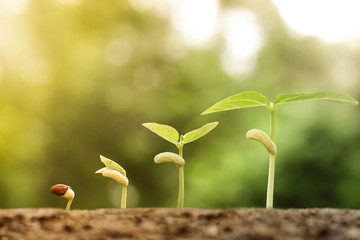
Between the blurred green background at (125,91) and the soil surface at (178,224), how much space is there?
6426mm

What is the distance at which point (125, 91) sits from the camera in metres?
8.99

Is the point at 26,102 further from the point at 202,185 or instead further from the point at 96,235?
the point at 96,235

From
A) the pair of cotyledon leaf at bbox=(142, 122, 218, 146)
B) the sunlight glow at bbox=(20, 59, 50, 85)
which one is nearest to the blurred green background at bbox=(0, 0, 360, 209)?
the sunlight glow at bbox=(20, 59, 50, 85)

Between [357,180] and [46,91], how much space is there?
637 centimetres

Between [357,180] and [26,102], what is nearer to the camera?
[357,180]

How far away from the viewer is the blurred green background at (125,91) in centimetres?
805

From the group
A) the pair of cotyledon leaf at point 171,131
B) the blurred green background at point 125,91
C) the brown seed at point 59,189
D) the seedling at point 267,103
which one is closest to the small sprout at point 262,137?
the seedling at point 267,103

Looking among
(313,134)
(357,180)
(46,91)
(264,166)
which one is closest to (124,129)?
(46,91)

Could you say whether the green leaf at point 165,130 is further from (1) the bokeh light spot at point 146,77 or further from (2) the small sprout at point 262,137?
(1) the bokeh light spot at point 146,77

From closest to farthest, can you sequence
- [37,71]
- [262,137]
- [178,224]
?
[178,224], [262,137], [37,71]

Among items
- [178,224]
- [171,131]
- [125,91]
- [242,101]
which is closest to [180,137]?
[171,131]

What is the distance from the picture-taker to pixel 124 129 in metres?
8.83

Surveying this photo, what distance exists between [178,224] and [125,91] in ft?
27.8

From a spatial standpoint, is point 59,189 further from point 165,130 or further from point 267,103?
point 267,103
